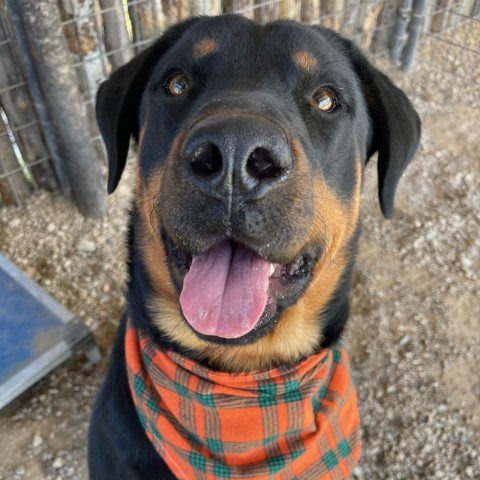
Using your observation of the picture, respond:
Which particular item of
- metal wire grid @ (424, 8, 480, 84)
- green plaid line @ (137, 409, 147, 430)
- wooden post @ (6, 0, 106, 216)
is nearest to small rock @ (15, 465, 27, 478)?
green plaid line @ (137, 409, 147, 430)

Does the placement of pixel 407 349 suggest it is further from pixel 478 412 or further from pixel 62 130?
pixel 62 130

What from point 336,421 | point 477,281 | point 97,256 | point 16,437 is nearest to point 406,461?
point 336,421

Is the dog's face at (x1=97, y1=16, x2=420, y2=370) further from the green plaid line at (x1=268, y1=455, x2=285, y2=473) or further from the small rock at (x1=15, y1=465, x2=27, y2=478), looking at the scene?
the small rock at (x1=15, y1=465, x2=27, y2=478)

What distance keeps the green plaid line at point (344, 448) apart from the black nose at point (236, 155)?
1.08 m

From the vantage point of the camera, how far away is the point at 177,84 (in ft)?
5.21

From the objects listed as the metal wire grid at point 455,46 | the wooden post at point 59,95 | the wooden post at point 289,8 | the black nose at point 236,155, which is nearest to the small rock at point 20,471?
the wooden post at point 59,95

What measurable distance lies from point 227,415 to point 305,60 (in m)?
1.07

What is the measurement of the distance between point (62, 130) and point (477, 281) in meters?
2.44

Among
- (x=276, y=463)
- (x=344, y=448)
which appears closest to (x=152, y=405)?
(x=276, y=463)

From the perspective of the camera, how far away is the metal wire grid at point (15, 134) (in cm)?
285

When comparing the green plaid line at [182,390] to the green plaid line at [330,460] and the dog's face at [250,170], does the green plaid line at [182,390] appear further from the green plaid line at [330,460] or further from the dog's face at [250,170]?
the green plaid line at [330,460]

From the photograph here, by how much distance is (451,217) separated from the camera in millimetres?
3457

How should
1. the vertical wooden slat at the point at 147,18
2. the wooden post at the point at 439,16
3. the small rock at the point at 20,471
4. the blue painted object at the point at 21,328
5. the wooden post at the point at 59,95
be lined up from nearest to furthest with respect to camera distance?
the small rock at the point at 20,471
the blue painted object at the point at 21,328
the wooden post at the point at 59,95
the vertical wooden slat at the point at 147,18
the wooden post at the point at 439,16

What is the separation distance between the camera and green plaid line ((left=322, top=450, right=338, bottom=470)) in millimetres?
1816
